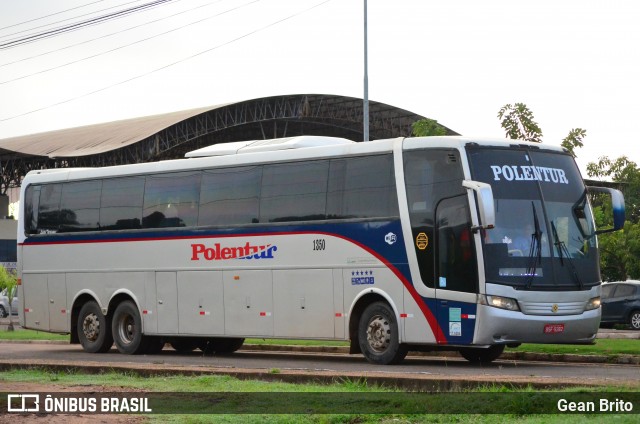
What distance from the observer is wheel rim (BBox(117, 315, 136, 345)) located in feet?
79.1

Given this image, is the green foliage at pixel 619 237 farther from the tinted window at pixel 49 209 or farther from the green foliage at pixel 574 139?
the tinted window at pixel 49 209

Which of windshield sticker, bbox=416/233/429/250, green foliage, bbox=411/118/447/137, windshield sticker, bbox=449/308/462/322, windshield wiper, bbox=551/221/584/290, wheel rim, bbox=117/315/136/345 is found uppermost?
green foliage, bbox=411/118/447/137

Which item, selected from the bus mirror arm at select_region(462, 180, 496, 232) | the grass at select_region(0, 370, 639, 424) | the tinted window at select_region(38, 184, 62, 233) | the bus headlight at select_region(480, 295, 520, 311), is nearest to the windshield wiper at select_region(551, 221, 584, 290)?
the bus headlight at select_region(480, 295, 520, 311)

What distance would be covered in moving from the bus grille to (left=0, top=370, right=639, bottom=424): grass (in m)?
5.23

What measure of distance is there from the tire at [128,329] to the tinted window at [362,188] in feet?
19.1

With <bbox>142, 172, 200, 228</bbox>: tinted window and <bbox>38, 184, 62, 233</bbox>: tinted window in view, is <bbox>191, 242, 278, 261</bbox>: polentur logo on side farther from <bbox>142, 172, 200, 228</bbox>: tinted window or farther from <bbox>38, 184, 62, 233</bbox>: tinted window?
<bbox>38, 184, 62, 233</bbox>: tinted window

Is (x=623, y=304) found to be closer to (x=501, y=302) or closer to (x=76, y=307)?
(x=76, y=307)

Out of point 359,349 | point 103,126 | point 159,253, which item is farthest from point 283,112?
point 359,349

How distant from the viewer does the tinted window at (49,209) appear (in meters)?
25.6

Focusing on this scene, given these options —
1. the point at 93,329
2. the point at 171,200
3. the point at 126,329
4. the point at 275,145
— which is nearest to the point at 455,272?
the point at 275,145

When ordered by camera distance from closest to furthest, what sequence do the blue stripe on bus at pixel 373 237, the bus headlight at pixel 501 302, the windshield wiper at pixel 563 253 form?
the bus headlight at pixel 501 302, the windshield wiper at pixel 563 253, the blue stripe on bus at pixel 373 237

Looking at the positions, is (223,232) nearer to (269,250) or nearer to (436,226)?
(269,250)

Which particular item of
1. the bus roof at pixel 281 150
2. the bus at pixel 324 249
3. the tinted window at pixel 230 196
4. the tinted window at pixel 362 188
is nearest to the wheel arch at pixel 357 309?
the bus at pixel 324 249

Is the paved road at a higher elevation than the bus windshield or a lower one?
lower
